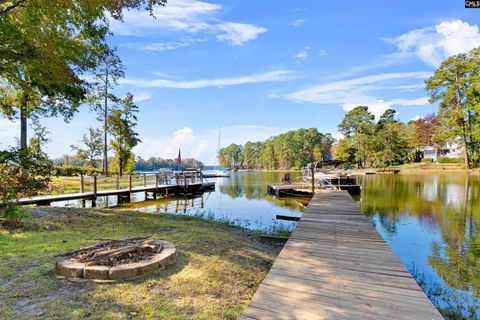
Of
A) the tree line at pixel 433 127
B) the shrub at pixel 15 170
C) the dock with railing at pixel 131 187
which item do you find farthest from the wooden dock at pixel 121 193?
the tree line at pixel 433 127

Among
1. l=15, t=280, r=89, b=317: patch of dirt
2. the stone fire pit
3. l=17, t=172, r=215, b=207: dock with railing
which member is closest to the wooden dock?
l=17, t=172, r=215, b=207: dock with railing

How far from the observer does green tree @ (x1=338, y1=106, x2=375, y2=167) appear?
55.7m

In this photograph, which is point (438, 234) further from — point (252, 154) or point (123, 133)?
point (252, 154)

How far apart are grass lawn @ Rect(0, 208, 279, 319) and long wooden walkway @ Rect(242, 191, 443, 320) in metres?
0.58

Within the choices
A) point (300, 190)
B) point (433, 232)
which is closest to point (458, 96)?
point (300, 190)

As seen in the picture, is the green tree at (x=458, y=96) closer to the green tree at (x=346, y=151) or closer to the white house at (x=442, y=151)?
the white house at (x=442, y=151)

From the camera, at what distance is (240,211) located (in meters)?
13.7

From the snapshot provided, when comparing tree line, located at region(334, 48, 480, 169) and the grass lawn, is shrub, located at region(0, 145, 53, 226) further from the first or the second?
tree line, located at region(334, 48, 480, 169)

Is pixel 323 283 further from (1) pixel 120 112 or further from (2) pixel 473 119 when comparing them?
(2) pixel 473 119

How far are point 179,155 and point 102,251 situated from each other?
75.5 ft

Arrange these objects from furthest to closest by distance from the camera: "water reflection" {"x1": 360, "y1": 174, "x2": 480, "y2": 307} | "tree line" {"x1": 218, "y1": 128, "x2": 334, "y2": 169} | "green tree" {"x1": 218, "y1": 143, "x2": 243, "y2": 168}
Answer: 1. "green tree" {"x1": 218, "y1": 143, "x2": 243, "y2": 168}
2. "tree line" {"x1": 218, "y1": 128, "x2": 334, "y2": 169}
3. "water reflection" {"x1": 360, "y1": 174, "x2": 480, "y2": 307}

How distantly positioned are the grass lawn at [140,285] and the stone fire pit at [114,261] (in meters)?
0.13

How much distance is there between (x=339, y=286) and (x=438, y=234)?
829 centimetres

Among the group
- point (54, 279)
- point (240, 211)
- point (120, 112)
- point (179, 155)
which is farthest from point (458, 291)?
point (120, 112)
